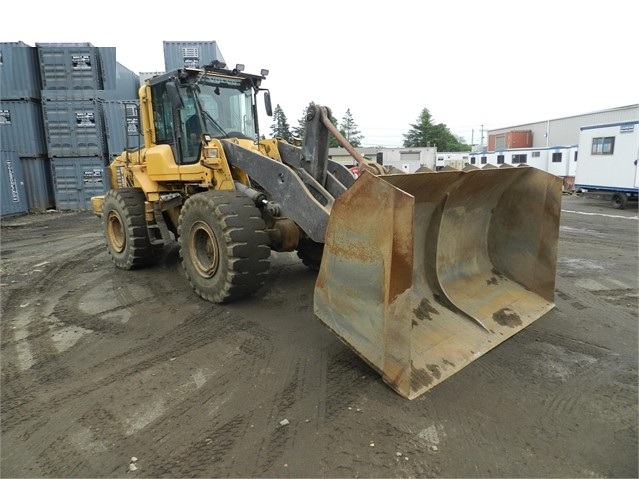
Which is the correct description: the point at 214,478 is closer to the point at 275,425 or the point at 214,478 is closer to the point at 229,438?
the point at 229,438

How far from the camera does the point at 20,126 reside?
45.7 feet

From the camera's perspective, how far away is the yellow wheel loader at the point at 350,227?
284 centimetres

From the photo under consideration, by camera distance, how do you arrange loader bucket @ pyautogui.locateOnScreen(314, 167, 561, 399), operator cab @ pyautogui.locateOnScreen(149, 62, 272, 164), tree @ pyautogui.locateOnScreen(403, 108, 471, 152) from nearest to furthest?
loader bucket @ pyautogui.locateOnScreen(314, 167, 561, 399), operator cab @ pyautogui.locateOnScreen(149, 62, 272, 164), tree @ pyautogui.locateOnScreen(403, 108, 471, 152)

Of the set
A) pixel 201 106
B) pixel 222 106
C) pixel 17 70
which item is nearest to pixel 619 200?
pixel 222 106

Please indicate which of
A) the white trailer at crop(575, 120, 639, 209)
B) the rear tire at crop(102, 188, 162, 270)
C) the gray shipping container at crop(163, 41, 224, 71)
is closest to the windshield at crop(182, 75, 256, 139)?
the rear tire at crop(102, 188, 162, 270)

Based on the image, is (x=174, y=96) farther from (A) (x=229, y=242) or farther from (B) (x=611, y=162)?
(B) (x=611, y=162)

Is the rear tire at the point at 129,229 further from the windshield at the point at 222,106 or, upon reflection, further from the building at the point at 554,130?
the building at the point at 554,130

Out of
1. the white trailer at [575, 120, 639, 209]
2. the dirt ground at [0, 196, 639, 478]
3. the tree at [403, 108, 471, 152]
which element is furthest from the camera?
the tree at [403, 108, 471, 152]

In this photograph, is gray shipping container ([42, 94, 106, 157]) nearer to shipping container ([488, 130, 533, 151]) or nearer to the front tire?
the front tire

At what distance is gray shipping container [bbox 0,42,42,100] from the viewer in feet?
44.5

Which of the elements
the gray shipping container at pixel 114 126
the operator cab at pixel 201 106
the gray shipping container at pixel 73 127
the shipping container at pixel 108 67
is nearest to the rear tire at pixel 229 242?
the operator cab at pixel 201 106

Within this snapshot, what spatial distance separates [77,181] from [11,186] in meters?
1.95

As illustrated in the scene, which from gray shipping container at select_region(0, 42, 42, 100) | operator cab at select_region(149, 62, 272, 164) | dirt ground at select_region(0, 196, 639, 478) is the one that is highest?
gray shipping container at select_region(0, 42, 42, 100)

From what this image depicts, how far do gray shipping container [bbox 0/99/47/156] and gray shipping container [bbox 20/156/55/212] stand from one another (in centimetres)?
33
